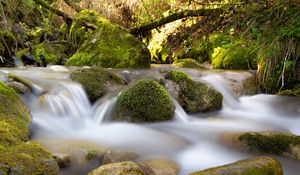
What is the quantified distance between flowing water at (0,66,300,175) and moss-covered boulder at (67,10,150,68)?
230 centimetres

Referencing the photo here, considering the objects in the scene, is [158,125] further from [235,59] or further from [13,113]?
[235,59]

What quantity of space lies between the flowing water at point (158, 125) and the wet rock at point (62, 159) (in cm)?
8

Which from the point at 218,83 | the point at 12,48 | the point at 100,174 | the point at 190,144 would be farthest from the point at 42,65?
the point at 100,174

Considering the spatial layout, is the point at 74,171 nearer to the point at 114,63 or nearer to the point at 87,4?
the point at 114,63

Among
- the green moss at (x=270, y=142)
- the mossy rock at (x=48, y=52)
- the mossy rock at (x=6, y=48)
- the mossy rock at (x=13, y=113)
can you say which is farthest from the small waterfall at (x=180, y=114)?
the mossy rock at (x=48, y=52)

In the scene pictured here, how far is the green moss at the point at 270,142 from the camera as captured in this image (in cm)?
420

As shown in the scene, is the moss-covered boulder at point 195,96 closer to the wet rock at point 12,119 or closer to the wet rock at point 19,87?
the wet rock at point 19,87

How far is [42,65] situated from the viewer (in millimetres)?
10016

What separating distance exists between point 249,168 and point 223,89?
4.89 m

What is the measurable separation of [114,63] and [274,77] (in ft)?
14.1

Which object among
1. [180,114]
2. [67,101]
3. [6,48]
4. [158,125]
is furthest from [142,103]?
[6,48]

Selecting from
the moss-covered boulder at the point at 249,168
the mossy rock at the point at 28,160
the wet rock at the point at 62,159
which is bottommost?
the wet rock at the point at 62,159

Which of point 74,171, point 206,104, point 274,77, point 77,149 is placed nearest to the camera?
point 74,171

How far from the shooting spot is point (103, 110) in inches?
234
